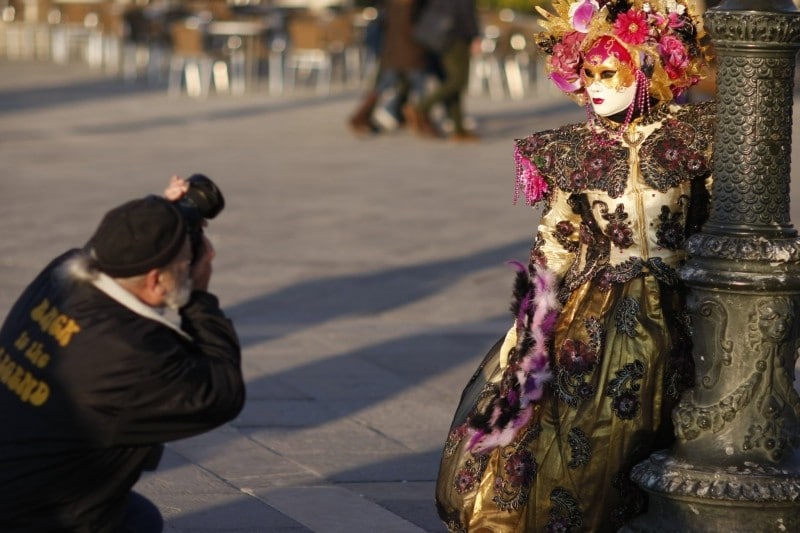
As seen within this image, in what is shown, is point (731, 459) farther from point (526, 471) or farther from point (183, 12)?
point (183, 12)

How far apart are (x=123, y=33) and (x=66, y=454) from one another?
21226 millimetres

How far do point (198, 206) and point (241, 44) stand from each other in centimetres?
1979

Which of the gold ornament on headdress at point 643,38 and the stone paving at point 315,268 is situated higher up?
the gold ornament on headdress at point 643,38

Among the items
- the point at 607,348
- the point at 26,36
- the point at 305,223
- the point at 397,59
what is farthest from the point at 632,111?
the point at 26,36

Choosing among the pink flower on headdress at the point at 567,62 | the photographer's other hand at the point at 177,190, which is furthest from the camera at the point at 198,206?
the pink flower on headdress at the point at 567,62

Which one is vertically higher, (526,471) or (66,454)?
(66,454)

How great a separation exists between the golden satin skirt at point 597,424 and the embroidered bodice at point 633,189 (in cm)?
9

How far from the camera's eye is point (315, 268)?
29.5 feet

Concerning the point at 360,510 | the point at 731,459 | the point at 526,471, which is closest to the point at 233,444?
the point at 360,510

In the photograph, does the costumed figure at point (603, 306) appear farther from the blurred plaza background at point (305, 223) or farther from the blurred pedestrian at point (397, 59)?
the blurred pedestrian at point (397, 59)

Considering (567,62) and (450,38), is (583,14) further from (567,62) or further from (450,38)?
(450,38)

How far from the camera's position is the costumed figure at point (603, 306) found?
4.18m

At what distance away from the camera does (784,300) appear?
3.83 m

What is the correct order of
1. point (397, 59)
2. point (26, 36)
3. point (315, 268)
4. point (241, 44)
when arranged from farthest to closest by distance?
point (26, 36)
point (241, 44)
point (397, 59)
point (315, 268)
